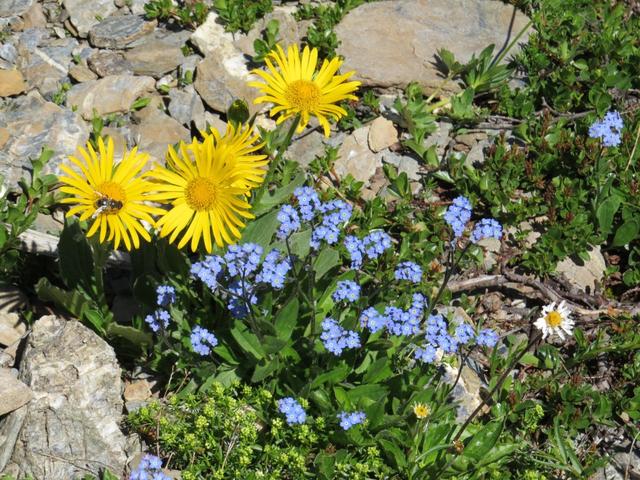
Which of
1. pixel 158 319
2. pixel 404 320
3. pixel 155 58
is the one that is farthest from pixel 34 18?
pixel 404 320

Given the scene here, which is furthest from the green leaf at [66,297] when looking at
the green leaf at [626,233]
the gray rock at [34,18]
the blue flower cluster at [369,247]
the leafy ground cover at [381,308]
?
the green leaf at [626,233]

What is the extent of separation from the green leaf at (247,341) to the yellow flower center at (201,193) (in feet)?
2.49

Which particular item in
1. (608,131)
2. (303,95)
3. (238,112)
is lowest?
(303,95)

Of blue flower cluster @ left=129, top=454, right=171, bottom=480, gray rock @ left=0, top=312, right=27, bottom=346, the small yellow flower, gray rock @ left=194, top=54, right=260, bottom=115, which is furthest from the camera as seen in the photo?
gray rock @ left=194, top=54, right=260, bottom=115

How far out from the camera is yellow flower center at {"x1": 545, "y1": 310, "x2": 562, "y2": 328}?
4203 mm

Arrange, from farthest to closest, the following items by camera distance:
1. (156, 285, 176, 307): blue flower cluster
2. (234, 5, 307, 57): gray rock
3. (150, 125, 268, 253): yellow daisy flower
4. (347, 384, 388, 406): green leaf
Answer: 1. (234, 5, 307, 57): gray rock
2. (347, 384, 388, 406): green leaf
3. (156, 285, 176, 307): blue flower cluster
4. (150, 125, 268, 253): yellow daisy flower

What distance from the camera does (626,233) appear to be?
6.37m

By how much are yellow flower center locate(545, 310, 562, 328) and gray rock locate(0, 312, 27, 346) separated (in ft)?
11.6

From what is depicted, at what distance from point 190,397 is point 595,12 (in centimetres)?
563

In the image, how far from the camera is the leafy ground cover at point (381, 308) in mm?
4879

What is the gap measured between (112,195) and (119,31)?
3.46 m

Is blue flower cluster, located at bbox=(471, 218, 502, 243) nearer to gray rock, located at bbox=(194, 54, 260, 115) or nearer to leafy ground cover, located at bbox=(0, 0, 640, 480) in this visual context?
leafy ground cover, located at bbox=(0, 0, 640, 480)

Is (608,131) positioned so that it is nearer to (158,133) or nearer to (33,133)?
(158,133)

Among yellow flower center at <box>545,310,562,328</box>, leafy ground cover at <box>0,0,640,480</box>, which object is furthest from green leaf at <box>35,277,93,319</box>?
yellow flower center at <box>545,310,562,328</box>
